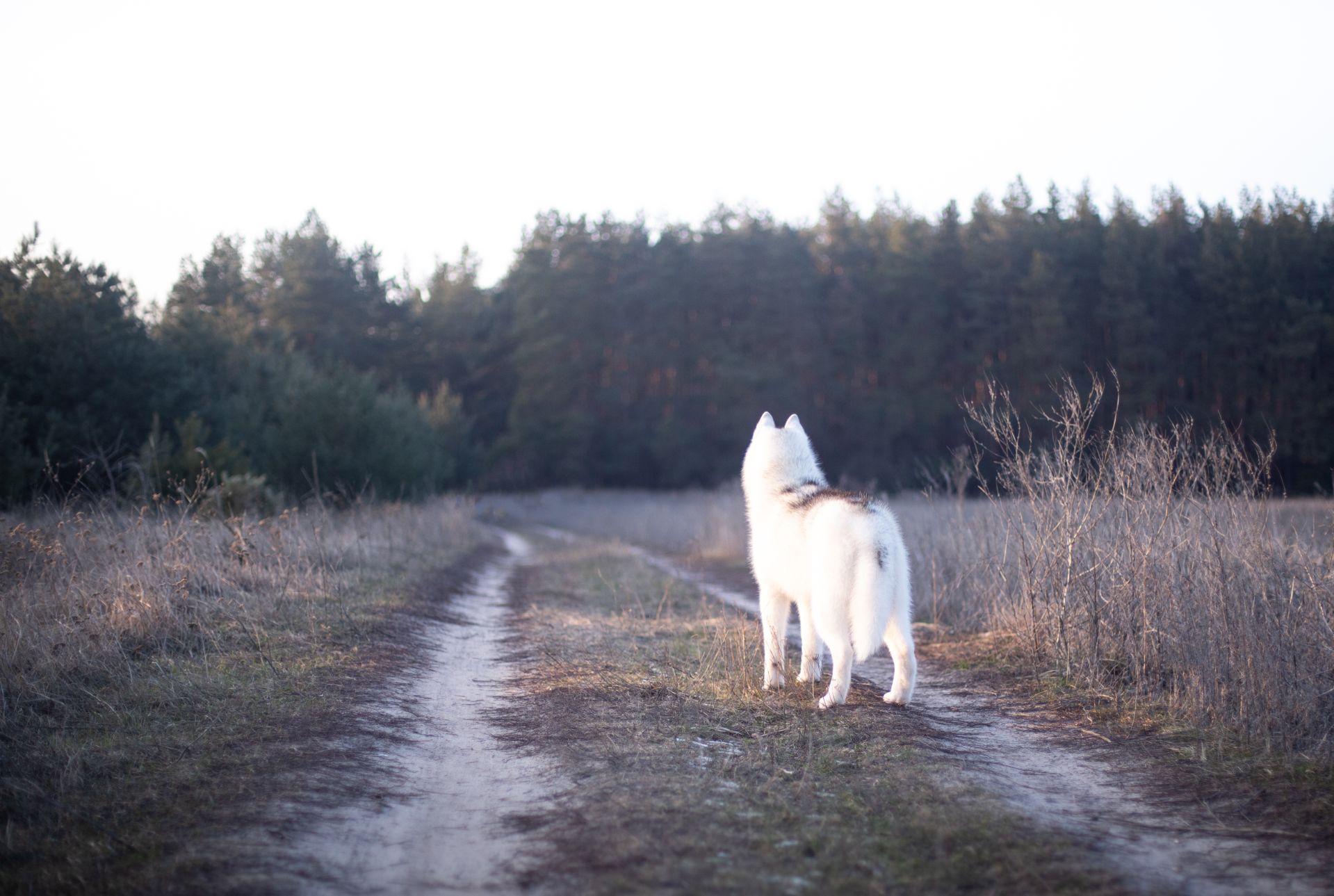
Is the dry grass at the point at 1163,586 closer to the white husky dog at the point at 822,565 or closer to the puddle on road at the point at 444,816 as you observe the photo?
the white husky dog at the point at 822,565

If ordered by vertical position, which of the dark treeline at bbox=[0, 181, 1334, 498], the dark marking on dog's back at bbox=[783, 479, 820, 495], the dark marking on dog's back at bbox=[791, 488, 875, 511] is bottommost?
the dark marking on dog's back at bbox=[791, 488, 875, 511]

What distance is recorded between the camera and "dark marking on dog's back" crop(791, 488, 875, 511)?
20.0 feet

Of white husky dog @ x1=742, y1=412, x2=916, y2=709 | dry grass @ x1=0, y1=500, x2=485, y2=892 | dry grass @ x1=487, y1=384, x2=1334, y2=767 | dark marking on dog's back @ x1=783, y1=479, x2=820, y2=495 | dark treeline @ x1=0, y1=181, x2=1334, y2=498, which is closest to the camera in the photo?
dry grass @ x1=0, y1=500, x2=485, y2=892

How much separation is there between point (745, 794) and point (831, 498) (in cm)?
242

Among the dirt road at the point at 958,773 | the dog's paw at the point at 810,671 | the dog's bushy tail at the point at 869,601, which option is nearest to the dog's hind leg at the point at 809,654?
the dog's paw at the point at 810,671

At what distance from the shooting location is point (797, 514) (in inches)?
263

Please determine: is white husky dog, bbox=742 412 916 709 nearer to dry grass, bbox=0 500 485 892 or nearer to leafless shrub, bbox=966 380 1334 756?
leafless shrub, bbox=966 380 1334 756

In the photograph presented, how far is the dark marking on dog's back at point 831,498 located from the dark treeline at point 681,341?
54.0 ft

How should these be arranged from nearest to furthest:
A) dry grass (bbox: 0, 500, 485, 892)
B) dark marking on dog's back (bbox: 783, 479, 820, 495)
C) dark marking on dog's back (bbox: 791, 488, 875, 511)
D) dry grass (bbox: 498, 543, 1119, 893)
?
dry grass (bbox: 498, 543, 1119, 893) < dry grass (bbox: 0, 500, 485, 892) < dark marking on dog's back (bbox: 791, 488, 875, 511) < dark marking on dog's back (bbox: 783, 479, 820, 495)

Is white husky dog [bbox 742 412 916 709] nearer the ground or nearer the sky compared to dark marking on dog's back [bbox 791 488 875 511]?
nearer the ground

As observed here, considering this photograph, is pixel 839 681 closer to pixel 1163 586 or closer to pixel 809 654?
pixel 809 654

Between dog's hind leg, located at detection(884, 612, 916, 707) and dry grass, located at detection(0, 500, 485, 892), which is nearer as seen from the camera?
dry grass, located at detection(0, 500, 485, 892)

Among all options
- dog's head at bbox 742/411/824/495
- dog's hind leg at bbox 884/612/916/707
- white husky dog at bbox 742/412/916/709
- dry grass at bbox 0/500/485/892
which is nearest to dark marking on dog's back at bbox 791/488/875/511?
white husky dog at bbox 742/412/916/709

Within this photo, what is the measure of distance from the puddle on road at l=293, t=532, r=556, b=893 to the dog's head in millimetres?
2799
